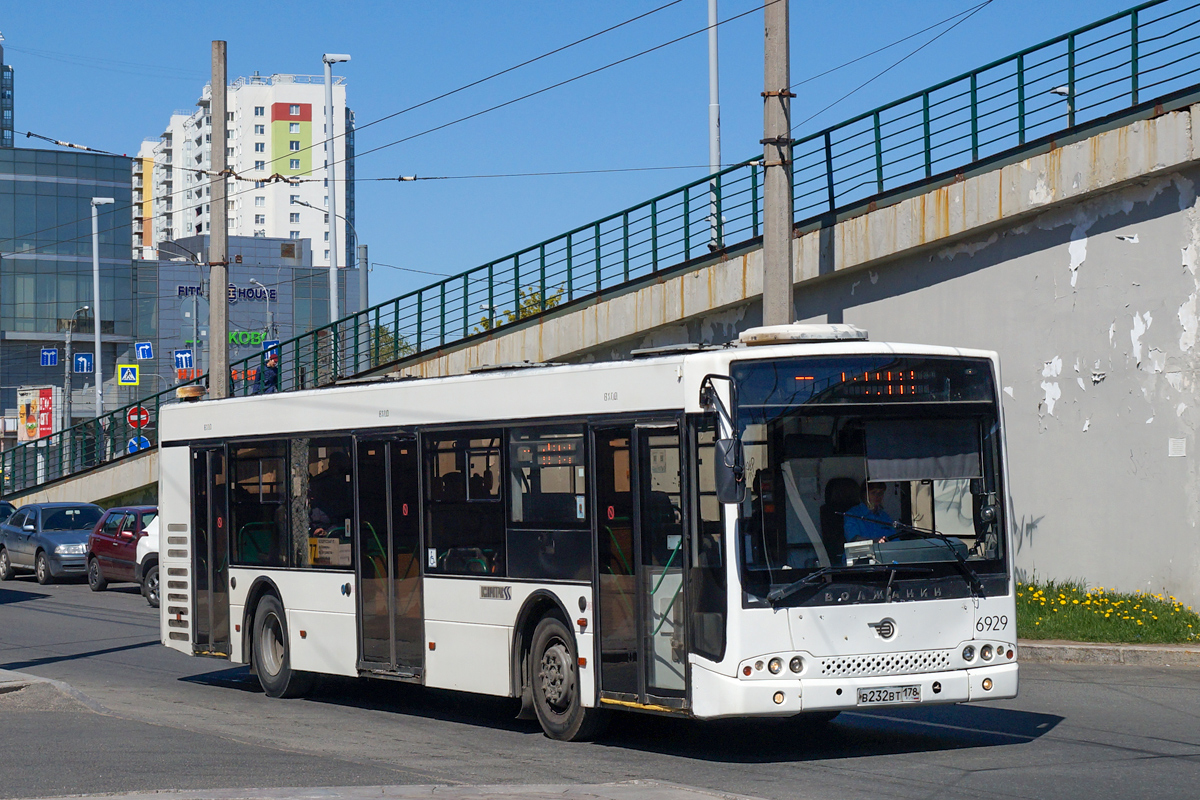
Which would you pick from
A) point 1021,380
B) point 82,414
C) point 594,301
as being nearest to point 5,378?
point 82,414

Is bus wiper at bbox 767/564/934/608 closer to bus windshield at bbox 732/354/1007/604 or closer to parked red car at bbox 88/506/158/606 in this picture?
bus windshield at bbox 732/354/1007/604

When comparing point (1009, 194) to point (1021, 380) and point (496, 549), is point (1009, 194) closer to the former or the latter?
point (1021, 380)

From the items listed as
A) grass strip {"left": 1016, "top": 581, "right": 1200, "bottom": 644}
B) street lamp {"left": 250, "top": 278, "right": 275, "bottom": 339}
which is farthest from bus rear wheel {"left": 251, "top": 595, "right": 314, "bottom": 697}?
street lamp {"left": 250, "top": 278, "right": 275, "bottom": 339}

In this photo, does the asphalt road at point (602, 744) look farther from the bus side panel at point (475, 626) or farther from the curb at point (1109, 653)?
the bus side panel at point (475, 626)

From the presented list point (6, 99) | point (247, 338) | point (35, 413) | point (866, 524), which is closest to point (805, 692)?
point (866, 524)

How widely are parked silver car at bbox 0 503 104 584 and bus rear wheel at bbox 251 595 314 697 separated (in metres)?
17.3

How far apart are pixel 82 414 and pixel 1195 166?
93816 mm

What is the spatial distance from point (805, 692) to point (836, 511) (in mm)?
1105

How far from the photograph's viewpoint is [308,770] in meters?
9.40

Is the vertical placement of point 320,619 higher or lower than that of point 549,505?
lower

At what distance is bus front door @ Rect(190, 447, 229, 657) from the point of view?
14.8m

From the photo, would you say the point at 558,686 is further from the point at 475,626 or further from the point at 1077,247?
the point at 1077,247

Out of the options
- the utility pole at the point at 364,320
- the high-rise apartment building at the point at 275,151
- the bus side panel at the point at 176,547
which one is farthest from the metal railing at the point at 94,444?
the high-rise apartment building at the point at 275,151

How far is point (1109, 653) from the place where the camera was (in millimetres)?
14359
